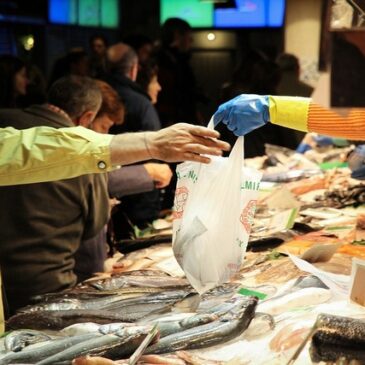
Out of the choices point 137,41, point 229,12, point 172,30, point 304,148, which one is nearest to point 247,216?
point 304,148

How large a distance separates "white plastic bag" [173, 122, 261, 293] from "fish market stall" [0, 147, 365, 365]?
0.12 meters

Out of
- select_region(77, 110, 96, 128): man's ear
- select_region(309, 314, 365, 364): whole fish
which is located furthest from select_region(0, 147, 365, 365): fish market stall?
select_region(77, 110, 96, 128): man's ear

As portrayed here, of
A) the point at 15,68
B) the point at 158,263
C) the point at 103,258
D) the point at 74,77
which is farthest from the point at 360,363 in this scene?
the point at 15,68

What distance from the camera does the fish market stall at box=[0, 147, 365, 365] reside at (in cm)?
213

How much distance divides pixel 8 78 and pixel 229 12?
16.4 feet

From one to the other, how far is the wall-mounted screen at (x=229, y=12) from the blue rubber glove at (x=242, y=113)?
7.99 m

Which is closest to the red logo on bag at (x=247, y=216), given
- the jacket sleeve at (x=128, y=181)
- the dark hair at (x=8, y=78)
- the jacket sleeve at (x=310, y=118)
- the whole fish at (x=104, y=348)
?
the jacket sleeve at (x=310, y=118)

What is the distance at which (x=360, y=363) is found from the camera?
76.5 inches

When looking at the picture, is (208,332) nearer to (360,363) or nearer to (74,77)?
(360,363)

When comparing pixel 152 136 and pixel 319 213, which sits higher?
pixel 152 136

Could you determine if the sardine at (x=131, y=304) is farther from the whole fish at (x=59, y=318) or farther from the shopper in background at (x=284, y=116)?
the shopper in background at (x=284, y=116)

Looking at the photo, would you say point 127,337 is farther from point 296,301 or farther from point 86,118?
point 86,118

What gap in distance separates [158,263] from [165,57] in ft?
14.5

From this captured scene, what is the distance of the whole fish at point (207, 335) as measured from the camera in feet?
7.27
